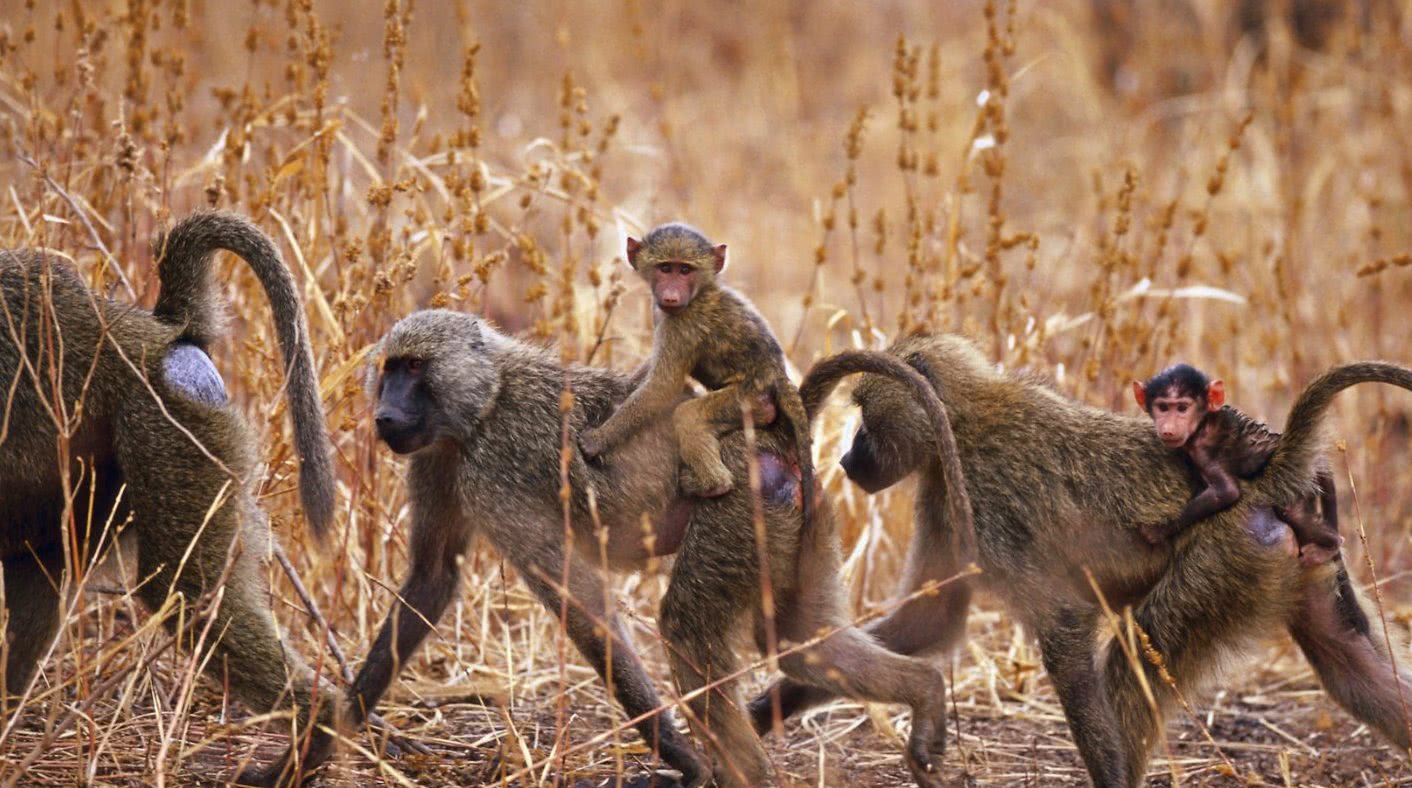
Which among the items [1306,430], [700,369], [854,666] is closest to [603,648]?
[854,666]

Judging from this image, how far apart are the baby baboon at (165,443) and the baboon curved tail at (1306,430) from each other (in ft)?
7.27

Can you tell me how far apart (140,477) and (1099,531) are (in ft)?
7.49

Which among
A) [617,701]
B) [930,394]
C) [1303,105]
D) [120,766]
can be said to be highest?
[1303,105]

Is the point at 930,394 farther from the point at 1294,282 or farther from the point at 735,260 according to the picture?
the point at 735,260

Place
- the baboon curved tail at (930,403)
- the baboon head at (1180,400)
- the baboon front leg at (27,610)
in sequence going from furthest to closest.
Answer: the baboon front leg at (27,610) < the baboon head at (1180,400) < the baboon curved tail at (930,403)

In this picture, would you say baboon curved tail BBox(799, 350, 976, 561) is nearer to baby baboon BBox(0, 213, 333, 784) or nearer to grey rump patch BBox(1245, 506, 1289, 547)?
grey rump patch BBox(1245, 506, 1289, 547)

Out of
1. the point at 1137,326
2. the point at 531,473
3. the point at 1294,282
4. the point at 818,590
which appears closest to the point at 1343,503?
the point at 1294,282

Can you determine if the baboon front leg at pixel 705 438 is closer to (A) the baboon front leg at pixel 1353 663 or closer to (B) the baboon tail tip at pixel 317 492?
(B) the baboon tail tip at pixel 317 492

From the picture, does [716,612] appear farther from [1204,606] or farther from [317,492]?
[1204,606]

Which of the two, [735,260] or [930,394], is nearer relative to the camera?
[930,394]

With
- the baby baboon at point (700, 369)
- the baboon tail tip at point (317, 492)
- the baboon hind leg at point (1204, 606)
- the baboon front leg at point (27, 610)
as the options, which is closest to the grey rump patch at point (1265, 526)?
the baboon hind leg at point (1204, 606)

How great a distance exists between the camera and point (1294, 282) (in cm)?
679

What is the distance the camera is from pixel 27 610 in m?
3.97

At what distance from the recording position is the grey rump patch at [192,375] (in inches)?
144
